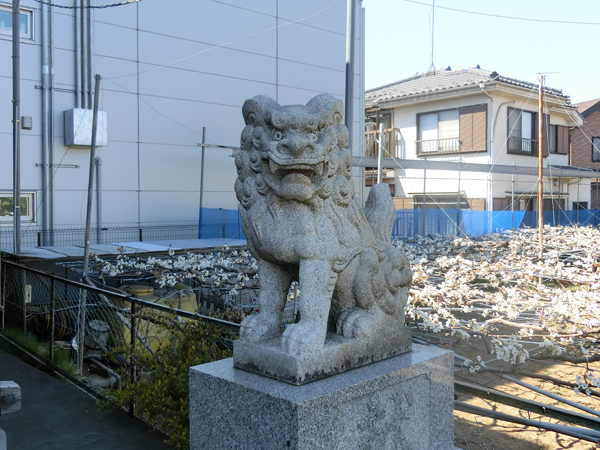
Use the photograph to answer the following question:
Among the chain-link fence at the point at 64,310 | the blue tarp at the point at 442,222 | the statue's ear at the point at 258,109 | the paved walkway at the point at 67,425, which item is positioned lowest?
the paved walkway at the point at 67,425

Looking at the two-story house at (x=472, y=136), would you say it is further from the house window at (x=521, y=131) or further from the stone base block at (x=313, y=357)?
the stone base block at (x=313, y=357)

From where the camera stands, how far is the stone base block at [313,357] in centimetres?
294

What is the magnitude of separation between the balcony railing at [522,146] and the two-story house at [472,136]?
0.04 m

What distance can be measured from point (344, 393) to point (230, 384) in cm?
65

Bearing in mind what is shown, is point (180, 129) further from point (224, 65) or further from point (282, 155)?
A: point (282, 155)

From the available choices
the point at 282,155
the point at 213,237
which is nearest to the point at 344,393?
the point at 282,155

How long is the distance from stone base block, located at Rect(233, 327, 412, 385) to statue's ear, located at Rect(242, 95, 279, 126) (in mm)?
1292

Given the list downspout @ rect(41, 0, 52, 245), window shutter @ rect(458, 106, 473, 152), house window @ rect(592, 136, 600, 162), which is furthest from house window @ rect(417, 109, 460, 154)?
downspout @ rect(41, 0, 52, 245)

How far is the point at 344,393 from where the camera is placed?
2.91 meters

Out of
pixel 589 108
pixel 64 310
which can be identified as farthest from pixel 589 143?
pixel 64 310

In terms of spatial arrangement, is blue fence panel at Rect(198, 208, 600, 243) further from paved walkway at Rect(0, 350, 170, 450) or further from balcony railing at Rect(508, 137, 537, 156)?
paved walkway at Rect(0, 350, 170, 450)

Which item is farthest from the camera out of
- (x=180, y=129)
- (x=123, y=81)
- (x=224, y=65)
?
(x=224, y=65)

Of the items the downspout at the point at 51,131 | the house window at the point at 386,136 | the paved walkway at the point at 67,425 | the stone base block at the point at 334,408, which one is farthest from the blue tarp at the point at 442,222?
the stone base block at the point at 334,408

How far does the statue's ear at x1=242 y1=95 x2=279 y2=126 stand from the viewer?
10.2 ft
